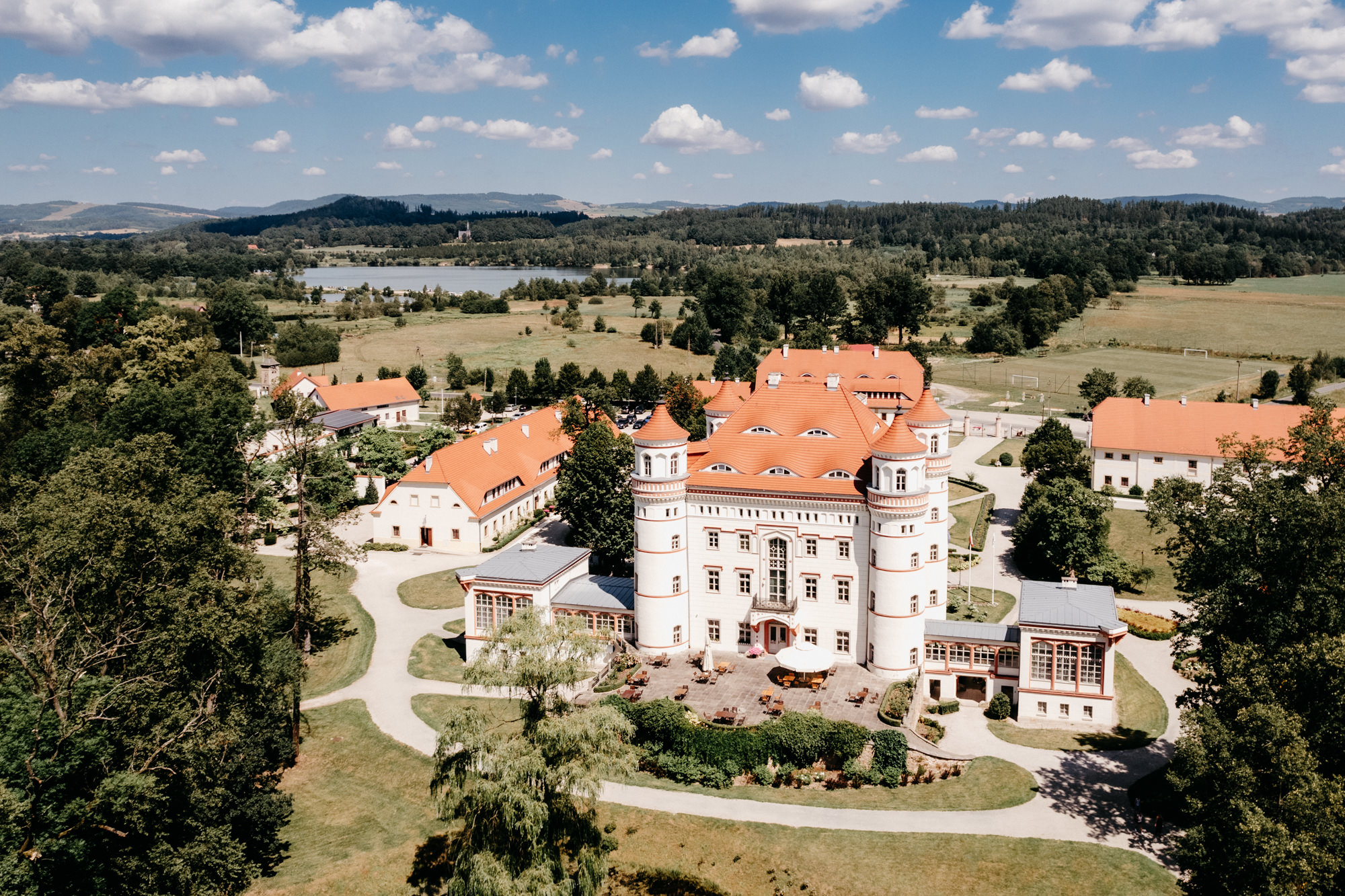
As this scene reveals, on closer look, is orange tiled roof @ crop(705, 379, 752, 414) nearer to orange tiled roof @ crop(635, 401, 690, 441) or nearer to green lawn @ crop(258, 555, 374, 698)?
orange tiled roof @ crop(635, 401, 690, 441)

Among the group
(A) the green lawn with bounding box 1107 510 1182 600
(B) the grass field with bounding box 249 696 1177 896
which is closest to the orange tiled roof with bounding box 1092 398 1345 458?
(A) the green lawn with bounding box 1107 510 1182 600

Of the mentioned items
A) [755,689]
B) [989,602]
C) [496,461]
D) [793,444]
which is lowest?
[755,689]

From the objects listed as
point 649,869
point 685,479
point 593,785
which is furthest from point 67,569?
point 685,479

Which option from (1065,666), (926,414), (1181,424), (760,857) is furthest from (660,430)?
(1181,424)

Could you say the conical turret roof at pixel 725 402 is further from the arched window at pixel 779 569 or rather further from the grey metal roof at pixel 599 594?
the arched window at pixel 779 569

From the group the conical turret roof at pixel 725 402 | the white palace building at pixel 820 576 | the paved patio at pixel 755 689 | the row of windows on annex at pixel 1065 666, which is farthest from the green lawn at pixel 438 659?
the row of windows on annex at pixel 1065 666

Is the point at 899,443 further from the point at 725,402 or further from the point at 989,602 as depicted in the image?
the point at 989,602
